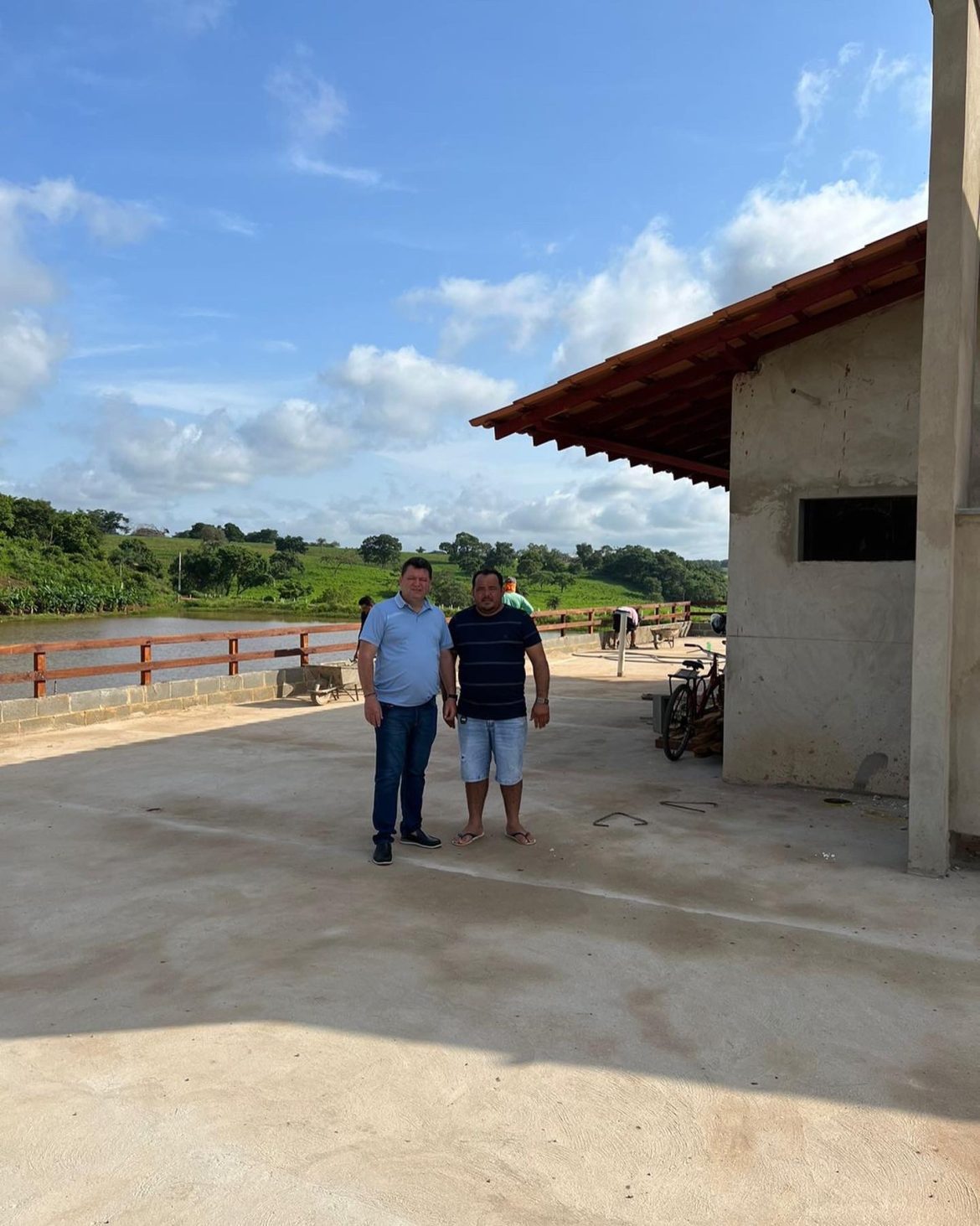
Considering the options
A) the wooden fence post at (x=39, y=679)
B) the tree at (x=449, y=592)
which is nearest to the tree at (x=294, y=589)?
the tree at (x=449, y=592)

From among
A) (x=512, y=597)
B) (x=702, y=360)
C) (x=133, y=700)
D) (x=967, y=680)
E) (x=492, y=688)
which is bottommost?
(x=133, y=700)

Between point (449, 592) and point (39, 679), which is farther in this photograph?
point (449, 592)

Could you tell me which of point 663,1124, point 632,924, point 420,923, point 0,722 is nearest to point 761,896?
point 632,924

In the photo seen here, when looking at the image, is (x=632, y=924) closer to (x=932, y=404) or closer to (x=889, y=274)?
(x=932, y=404)

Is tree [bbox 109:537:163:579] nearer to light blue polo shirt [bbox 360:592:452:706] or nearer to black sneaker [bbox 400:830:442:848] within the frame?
black sneaker [bbox 400:830:442:848]

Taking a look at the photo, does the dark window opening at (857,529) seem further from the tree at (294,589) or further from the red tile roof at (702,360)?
the tree at (294,589)

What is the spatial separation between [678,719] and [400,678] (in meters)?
4.20

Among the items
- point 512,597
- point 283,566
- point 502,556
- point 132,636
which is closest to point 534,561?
point 502,556

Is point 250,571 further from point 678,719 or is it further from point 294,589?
point 678,719

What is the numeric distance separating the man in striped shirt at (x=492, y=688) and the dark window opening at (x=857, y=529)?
265 centimetres

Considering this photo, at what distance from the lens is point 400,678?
16.4ft

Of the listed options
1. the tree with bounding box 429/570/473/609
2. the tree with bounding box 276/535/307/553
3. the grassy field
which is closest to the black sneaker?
the grassy field

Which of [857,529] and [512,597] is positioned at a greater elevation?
[857,529]

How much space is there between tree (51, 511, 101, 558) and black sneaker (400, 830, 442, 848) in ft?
220
